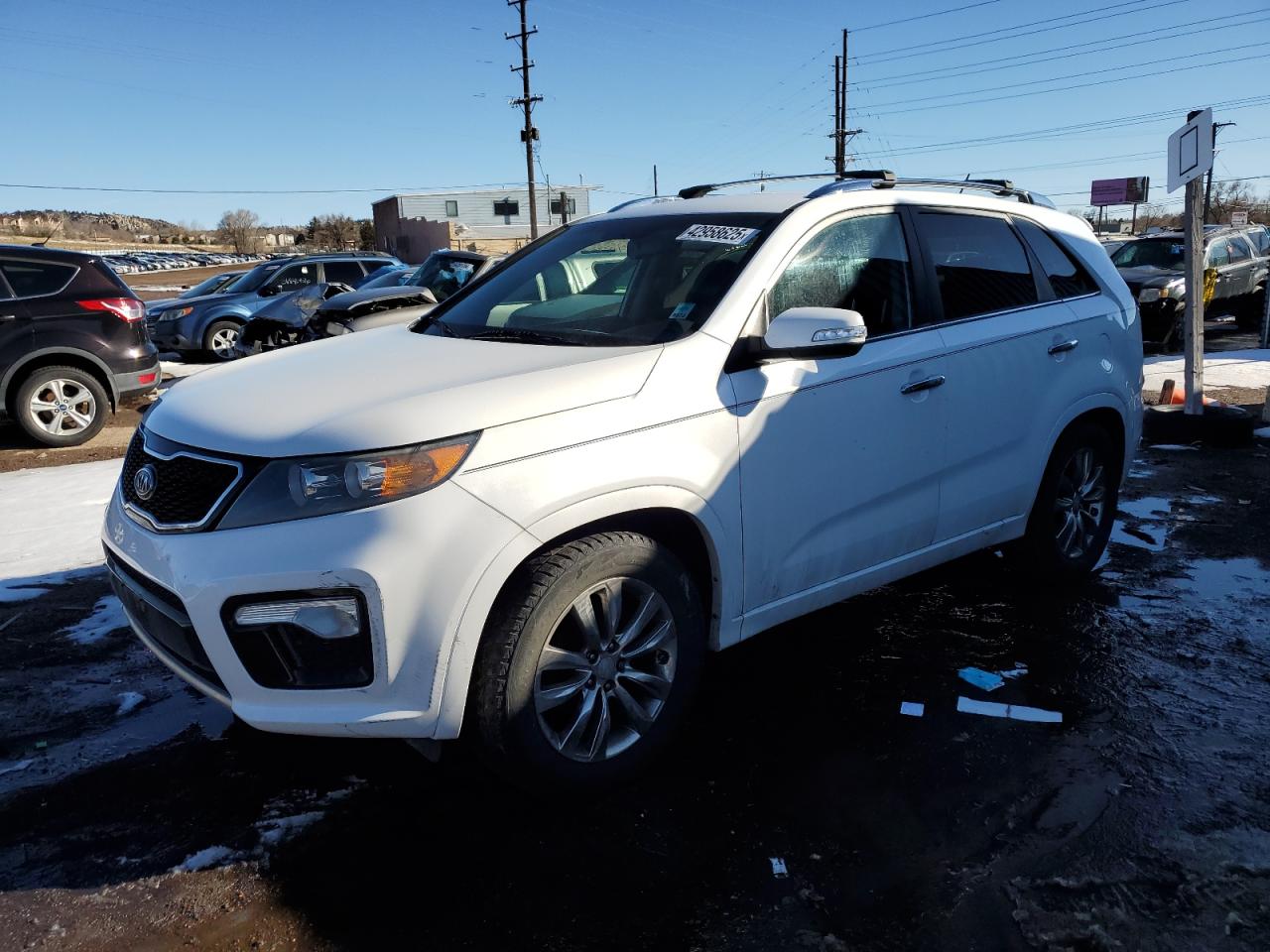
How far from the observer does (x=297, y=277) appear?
54.0ft

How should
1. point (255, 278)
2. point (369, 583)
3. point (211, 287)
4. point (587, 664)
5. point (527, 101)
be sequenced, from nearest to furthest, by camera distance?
point (369, 583) < point (587, 664) < point (255, 278) < point (211, 287) < point (527, 101)

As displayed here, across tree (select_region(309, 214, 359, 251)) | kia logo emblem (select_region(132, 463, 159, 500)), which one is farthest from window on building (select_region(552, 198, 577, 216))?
kia logo emblem (select_region(132, 463, 159, 500))

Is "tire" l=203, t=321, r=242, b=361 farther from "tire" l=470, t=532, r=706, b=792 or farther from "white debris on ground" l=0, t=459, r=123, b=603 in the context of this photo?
"tire" l=470, t=532, r=706, b=792

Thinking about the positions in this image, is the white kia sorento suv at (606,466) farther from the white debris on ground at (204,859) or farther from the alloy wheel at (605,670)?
the white debris on ground at (204,859)

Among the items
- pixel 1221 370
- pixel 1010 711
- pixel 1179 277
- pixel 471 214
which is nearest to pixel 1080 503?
pixel 1010 711

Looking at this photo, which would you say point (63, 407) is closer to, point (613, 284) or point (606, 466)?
point (613, 284)

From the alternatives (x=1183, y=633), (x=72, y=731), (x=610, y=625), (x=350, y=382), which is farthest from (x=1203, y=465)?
(x=72, y=731)

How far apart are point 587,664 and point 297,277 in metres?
15.3

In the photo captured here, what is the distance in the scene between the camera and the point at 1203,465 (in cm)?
727

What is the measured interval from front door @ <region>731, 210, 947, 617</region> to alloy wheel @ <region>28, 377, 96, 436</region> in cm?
765

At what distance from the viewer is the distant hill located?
278ft

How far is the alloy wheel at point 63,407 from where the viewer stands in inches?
333

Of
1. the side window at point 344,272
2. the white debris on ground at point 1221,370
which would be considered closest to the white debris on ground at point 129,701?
the white debris on ground at point 1221,370

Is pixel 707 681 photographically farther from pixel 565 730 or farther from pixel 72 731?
pixel 72 731
